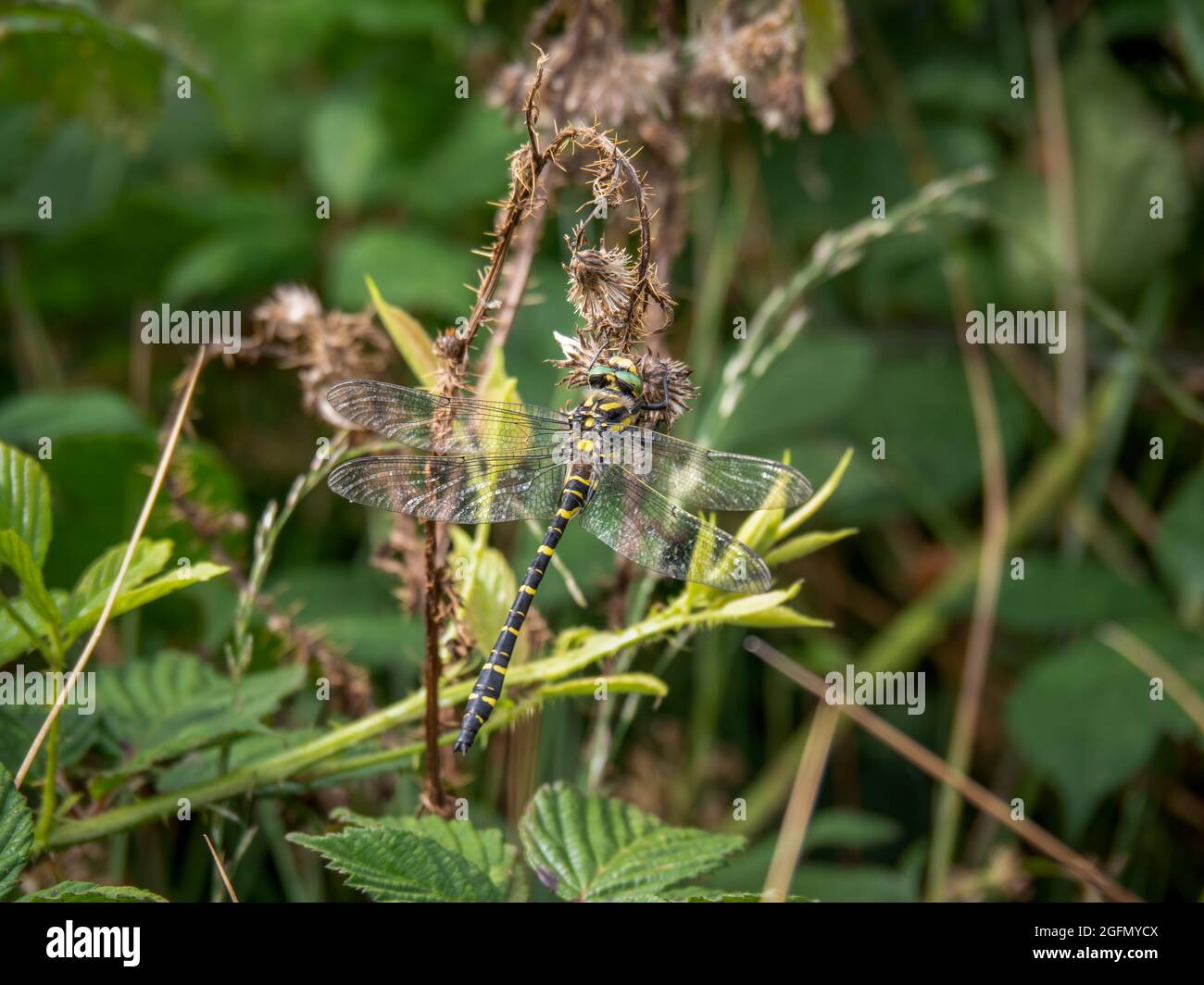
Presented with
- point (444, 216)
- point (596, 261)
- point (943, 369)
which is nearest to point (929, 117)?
point (943, 369)

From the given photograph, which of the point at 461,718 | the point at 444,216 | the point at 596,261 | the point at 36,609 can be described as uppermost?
the point at 444,216

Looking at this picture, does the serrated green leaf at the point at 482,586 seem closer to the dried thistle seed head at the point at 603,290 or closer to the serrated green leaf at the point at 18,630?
the dried thistle seed head at the point at 603,290

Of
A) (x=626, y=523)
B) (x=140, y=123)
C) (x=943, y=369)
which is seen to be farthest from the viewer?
(x=943, y=369)

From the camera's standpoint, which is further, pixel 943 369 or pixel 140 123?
pixel 943 369

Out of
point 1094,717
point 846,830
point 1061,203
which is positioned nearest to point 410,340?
point 846,830

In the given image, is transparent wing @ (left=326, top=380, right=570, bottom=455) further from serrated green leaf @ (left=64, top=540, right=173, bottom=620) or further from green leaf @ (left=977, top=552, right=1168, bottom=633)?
green leaf @ (left=977, top=552, right=1168, bottom=633)
